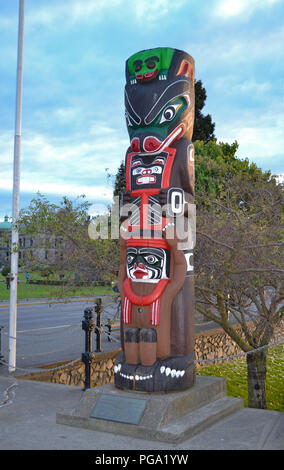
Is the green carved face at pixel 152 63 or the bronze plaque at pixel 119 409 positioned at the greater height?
the green carved face at pixel 152 63

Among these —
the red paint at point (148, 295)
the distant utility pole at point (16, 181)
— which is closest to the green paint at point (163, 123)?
the red paint at point (148, 295)

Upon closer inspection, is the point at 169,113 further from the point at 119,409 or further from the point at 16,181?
the point at 16,181

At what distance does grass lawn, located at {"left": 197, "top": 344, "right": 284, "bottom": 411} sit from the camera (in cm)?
1282

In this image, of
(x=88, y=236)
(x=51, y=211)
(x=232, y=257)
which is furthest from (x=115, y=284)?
(x=232, y=257)

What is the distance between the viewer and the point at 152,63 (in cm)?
715

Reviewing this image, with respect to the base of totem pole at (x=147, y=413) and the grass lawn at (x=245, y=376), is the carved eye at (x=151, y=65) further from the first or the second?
the grass lawn at (x=245, y=376)

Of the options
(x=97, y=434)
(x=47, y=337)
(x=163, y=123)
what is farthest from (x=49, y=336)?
(x=163, y=123)

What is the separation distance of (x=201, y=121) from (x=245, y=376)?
45.5 feet

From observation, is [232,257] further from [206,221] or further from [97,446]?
[97,446]

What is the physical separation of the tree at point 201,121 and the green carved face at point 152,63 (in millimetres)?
17198

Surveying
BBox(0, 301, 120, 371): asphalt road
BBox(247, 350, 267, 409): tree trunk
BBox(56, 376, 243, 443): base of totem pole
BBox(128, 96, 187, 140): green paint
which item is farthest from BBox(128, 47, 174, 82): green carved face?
BBox(247, 350, 267, 409): tree trunk

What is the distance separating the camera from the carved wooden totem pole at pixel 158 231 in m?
6.68

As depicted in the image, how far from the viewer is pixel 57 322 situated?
20047 millimetres

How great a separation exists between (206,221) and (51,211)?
3384 millimetres
